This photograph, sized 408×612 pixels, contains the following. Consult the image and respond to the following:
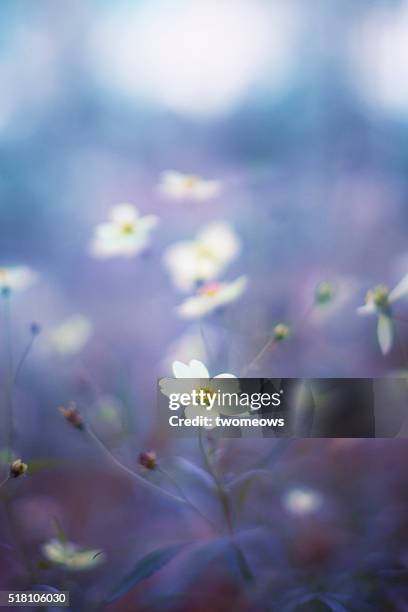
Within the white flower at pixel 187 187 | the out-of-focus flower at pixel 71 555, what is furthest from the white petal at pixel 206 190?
the out-of-focus flower at pixel 71 555

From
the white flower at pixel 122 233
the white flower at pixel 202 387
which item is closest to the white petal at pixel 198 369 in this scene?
the white flower at pixel 202 387

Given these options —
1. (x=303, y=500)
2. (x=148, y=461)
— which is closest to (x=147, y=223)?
(x=148, y=461)

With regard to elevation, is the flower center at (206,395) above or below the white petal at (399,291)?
below

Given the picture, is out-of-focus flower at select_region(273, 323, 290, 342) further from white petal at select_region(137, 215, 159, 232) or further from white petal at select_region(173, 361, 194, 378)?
white petal at select_region(137, 215, 159, 232)

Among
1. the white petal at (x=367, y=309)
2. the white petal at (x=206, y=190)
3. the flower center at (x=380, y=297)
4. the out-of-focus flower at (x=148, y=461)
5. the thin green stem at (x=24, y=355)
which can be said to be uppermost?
the white petal at (x=206, y=190)

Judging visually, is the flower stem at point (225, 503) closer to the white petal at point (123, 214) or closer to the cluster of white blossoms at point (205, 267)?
the cluster of white blossoms at point (205, 267)
